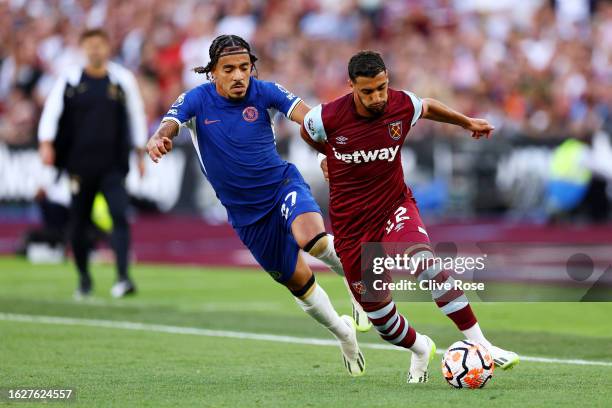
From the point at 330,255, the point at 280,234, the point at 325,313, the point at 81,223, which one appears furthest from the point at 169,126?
the point at 81,223

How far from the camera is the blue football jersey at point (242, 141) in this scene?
939 cm

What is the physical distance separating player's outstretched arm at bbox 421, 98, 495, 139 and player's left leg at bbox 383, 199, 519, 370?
74cm

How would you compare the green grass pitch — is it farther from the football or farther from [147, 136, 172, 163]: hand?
[147, 136, 172, 163]: hand

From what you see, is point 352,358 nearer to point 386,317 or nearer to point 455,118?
point 386,317

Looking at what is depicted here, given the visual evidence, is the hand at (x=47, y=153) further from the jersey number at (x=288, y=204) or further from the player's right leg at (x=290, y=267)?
the jersey number at (x=288, y=204)

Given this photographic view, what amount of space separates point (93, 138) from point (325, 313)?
5988mm

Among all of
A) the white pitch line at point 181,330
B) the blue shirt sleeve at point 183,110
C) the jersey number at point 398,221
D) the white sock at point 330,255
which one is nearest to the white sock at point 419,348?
the jersey number at point 398,221

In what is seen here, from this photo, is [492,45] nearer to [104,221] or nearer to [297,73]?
[297,73]

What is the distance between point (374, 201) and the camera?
8.55 meters

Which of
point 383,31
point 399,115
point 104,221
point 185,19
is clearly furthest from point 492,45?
point 399,115

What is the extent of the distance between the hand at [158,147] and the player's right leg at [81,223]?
6035 mm

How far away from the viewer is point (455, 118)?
28.1 ft

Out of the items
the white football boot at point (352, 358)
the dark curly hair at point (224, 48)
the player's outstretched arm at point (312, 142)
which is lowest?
the white football boot at point (352, 358)

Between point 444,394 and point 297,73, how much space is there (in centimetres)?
1591
